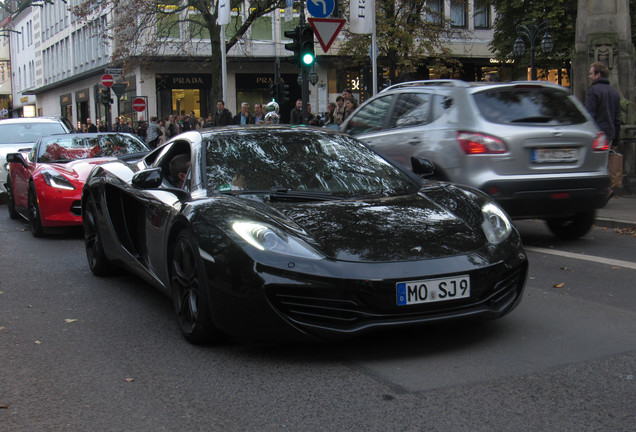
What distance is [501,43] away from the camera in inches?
1544

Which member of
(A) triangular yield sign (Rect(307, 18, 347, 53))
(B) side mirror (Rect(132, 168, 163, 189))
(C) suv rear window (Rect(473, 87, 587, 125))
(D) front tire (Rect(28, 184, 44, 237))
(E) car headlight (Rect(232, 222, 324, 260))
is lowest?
(D) front tire (Rect(28, 184, 44, 237))

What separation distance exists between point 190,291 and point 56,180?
5.65 metres

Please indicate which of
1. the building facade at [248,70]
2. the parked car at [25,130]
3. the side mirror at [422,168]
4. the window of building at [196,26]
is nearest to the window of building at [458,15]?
the building facade at [248,70]

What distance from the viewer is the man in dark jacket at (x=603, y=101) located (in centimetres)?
1142

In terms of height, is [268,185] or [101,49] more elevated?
[101,49]

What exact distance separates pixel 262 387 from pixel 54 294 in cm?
312

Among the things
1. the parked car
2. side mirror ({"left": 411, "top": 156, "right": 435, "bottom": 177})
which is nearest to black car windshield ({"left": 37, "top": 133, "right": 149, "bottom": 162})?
the parked car

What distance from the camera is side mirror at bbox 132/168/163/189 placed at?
5.18 m

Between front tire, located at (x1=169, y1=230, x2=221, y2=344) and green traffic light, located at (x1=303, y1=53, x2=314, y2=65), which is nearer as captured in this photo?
front tire, located at (x1=169, y1=230, x2=221, y2=344)

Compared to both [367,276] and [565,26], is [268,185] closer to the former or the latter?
[367,276]

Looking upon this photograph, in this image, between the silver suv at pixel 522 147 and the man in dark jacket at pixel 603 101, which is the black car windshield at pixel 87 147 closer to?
the silver suv at pixel 522 147

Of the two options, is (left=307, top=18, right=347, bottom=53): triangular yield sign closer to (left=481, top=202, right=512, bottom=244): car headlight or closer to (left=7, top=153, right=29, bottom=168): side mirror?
(left=7, top=153, right=29, bottom=168): side mirror

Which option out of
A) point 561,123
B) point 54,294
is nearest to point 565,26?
point 561,123

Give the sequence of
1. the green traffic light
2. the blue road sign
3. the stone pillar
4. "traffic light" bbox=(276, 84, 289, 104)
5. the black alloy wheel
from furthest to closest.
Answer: "traffic light" bbox=(276, 84, 289, 104) → the stone pillar → the green traffic light → the blue road sign → the black alloy wheel
